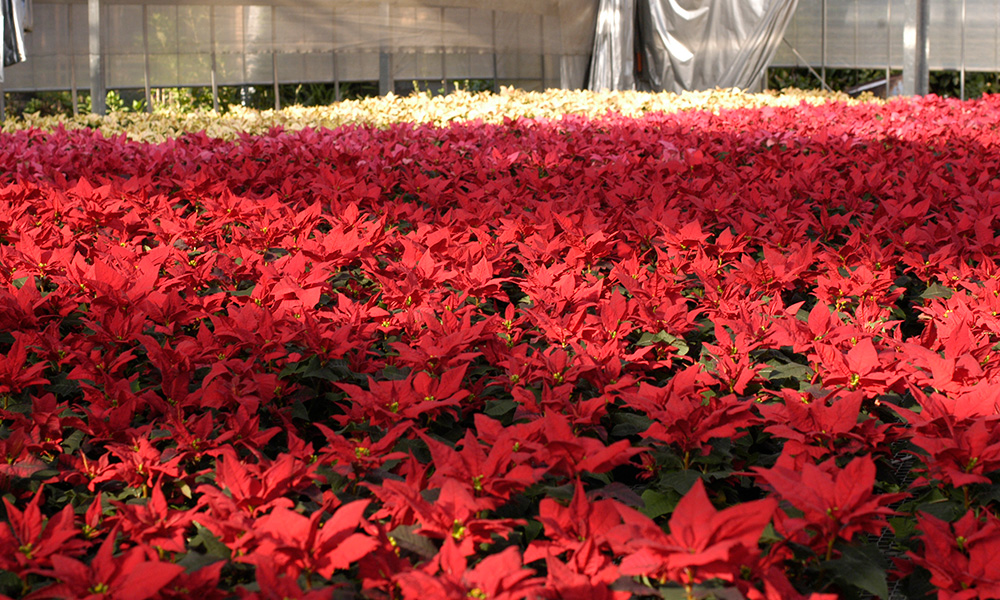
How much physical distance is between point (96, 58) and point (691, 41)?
10024 mm

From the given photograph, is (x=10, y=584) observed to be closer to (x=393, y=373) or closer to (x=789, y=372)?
(x=393, y=373)

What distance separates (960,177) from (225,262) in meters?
3.04

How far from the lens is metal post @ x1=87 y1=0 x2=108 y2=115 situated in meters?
10.0

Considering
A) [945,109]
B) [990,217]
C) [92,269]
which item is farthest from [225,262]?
[945,109]

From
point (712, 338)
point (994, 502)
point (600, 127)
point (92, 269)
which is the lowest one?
point (994, 502)

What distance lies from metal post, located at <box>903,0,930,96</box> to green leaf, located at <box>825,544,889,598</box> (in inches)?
538

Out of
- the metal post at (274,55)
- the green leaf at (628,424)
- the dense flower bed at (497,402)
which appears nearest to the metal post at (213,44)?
the metal post at (274,55)

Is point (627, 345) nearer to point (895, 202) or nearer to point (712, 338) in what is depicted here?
point (712, 338)

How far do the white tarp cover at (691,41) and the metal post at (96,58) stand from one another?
27.3ft

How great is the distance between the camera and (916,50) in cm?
1325

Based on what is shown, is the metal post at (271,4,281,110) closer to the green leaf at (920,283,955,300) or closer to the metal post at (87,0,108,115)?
the metal post at (87,0,108,115)

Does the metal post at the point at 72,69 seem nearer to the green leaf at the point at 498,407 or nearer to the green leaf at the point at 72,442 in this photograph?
the green leaf at the point at 72,442

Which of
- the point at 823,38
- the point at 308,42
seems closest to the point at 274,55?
the point at 308,42

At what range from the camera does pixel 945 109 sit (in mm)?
8414
